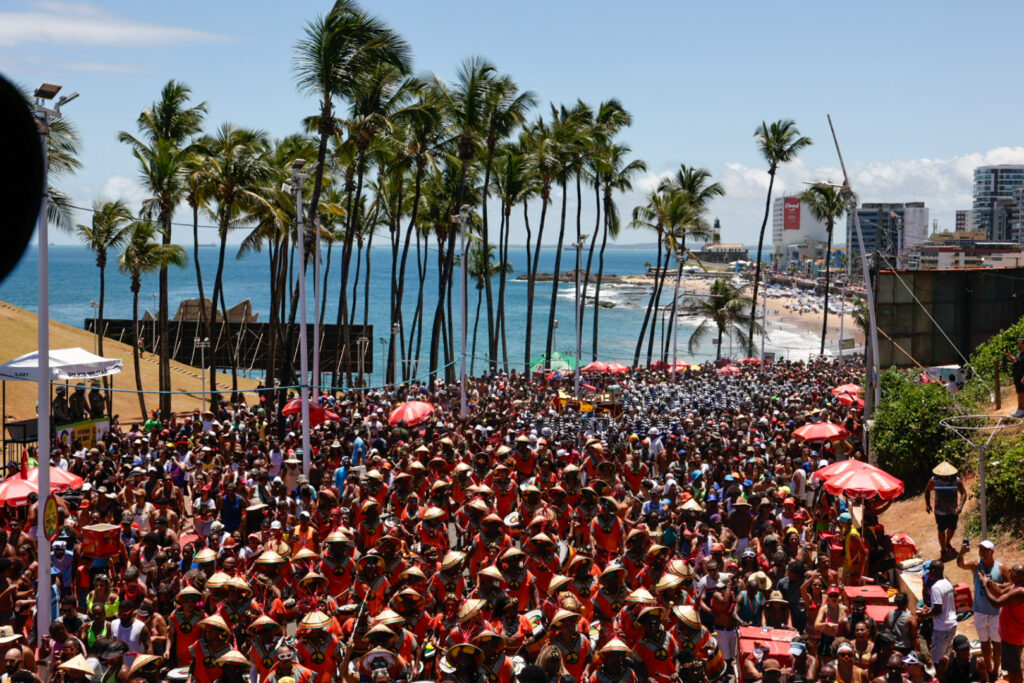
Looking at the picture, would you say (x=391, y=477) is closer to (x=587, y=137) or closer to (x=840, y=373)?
(x=840, y=373)

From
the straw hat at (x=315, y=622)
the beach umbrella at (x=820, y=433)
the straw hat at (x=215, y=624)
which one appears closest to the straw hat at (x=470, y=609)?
the straw hat at (x=315, y=622)

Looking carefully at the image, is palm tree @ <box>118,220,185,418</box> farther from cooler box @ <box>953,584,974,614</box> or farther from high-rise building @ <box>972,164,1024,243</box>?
high-rise building @ <box>972,164,1024,243</box>

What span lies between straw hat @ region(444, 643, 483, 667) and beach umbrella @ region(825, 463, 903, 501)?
23.3 feet

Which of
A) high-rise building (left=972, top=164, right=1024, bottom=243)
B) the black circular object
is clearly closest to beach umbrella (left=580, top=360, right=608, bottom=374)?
the black circular object

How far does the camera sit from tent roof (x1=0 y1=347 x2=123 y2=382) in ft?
66.7

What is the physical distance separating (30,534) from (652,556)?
868 cm

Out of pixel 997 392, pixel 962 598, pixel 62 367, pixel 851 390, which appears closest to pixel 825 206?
pixel 851 390

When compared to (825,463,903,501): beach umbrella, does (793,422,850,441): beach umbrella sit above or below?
below

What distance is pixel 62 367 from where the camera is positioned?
22.1 meters

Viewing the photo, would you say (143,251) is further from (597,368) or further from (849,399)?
(849,399)

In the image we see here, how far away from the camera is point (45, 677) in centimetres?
989

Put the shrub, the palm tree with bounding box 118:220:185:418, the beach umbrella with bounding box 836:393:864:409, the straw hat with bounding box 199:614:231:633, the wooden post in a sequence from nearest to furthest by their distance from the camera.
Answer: the straw hat with bounding box 199:614:231:633
the shrub
the wooden post
the beach umbrella with bounding box 836:393:864:409
the palm tree with bounding box 118:220:185:418

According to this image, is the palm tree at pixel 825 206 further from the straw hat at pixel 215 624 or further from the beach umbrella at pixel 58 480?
the straw hat at pixel 215 624

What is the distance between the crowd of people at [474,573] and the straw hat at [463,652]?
3 cm
